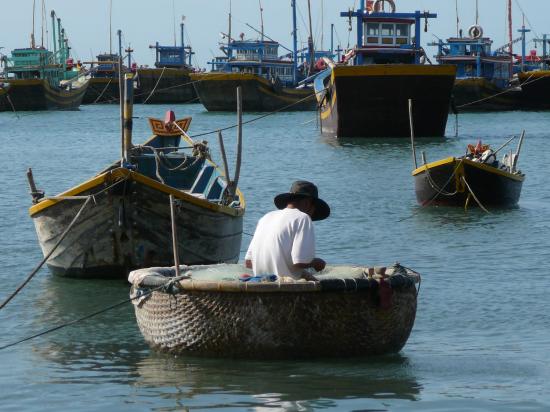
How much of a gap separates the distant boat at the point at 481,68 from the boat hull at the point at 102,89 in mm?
27308

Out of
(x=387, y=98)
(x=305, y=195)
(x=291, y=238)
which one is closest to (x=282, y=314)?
(x=291, y=238)

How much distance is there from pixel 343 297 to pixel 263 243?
75 centimetres

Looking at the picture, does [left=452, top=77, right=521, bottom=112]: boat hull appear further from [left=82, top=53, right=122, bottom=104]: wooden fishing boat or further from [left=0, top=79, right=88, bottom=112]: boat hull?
[left=82, top=53, right=122, bottom=104]: wooden fishing boat

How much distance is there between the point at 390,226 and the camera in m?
22.9

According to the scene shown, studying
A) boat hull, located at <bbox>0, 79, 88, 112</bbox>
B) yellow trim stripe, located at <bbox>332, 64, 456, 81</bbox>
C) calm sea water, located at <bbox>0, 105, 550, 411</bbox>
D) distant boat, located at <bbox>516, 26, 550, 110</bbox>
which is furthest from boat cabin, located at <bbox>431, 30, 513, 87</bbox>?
calm sea water, located at <bbox>0, 105, 550, 411</bbox>

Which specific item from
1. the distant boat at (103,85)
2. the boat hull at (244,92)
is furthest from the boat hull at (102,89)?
the boat hull at (244,92)

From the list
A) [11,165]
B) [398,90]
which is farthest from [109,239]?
[398,90]

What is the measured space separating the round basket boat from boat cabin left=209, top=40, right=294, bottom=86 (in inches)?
3519

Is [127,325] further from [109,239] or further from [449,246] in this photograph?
[449,246]

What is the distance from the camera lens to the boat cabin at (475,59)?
90.6 meters

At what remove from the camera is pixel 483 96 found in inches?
3285

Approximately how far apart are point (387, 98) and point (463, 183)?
74.2 feet

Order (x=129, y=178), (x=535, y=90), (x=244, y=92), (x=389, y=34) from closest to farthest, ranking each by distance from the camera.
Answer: (x=129, y=178) < (x=389, y=34) < (x=244, y=92) < (x=535, y=90)

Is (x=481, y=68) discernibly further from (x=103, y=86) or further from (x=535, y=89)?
(x=103, y=86)
